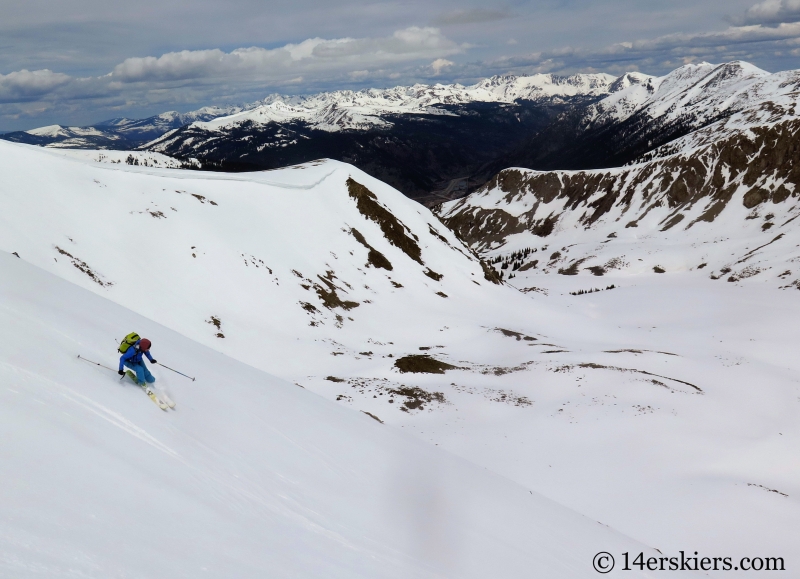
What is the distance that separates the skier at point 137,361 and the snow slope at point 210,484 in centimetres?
36

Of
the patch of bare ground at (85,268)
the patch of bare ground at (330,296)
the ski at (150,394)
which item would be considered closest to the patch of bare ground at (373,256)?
the patch of bare ground at (330,296)

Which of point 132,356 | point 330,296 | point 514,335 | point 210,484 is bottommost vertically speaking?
point 514,335

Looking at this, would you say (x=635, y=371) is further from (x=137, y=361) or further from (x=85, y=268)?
(x=85, y=268)

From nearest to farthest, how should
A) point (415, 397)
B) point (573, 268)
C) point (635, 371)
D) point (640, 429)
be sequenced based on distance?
point (640, 429)
point (415, 397)
point (635, 371)
point (573, 268)

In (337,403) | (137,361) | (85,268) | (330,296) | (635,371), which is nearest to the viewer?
(137,361)

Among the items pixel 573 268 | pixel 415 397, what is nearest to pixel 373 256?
pixel 415 397

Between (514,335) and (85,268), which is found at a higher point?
(85,268)

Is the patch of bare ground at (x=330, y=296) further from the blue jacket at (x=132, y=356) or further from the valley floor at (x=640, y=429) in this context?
the blue jacket at (x=132, y=356)

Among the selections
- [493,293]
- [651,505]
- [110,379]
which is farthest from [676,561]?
[493,293]

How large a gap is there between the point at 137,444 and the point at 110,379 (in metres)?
3.13

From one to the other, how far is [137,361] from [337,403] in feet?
43.0

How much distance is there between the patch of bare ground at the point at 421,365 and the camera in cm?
4172

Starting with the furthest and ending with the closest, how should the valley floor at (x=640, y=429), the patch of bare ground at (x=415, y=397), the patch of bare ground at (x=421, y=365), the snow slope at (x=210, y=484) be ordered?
1. the patch of bare ground at (x=421, y=365)
2. the patch of bare ground at (x=415, y=397)
3. the valley floor at (x=640, y=429)
4. the snow slope at (x=210, y=484)

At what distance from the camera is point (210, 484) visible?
1055 centimetres
